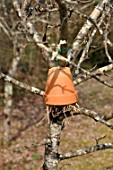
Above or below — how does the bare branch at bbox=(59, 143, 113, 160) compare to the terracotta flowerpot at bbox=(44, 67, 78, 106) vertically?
below

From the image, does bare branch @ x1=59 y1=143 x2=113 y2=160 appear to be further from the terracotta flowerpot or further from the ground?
the ground

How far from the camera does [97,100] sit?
11266 mm

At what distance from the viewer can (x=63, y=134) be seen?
30.0 ft

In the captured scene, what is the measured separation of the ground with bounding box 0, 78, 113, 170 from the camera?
7.65 m

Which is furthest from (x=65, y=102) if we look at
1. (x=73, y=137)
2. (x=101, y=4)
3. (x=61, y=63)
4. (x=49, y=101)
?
(x=73, y=137)

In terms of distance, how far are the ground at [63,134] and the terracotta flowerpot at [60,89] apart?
4.08 metres

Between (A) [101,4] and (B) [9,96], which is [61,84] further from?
(B) [9,96]

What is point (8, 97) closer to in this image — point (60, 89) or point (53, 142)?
point (53, 142)

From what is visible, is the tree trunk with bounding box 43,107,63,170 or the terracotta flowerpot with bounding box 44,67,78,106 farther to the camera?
the tree trunk with bounding box 43,107,63,170

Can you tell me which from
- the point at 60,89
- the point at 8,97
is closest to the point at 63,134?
the point at 8,97

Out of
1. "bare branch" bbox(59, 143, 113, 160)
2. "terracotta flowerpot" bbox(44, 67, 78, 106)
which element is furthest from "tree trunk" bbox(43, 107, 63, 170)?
"terracotta flowerpot" bbox(44, 67, 78, 106)

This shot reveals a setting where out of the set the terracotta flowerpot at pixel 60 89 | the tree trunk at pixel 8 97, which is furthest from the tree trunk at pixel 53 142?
the tree trunk at pixel 8 97

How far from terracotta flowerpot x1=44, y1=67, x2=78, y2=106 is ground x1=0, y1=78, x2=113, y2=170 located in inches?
161

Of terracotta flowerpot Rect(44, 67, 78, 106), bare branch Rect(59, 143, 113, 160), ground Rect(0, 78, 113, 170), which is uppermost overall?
ground Rect(0, 78, 113, 170)
